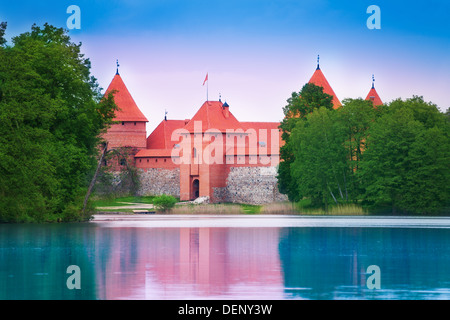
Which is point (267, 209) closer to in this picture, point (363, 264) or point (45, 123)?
point (45, 123)

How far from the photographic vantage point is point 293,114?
6191 centimetres

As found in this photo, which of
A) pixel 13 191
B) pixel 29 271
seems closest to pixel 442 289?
pixel 29 271

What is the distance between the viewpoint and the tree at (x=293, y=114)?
196 ft

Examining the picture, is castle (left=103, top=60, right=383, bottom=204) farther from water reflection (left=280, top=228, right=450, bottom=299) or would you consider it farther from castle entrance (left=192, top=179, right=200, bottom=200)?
water reflection (left=280, top=228, right=450, bottom=299)

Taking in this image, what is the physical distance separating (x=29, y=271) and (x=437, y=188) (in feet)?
119

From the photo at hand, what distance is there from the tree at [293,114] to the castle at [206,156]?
1016cm

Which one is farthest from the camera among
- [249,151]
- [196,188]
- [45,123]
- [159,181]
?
[159,181]

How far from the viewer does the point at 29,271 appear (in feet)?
54.2

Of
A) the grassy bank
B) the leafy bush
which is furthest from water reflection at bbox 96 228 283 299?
the leafy bush

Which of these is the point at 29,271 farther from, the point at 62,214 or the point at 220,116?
the point at 220,116

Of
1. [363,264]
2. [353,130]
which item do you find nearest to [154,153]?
[353,130]

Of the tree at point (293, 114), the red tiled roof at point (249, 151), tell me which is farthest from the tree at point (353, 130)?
the red tiled roof at point (249, 151)

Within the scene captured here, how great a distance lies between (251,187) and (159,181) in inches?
438

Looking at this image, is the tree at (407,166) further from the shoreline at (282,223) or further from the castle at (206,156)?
the castle at (206,156)
